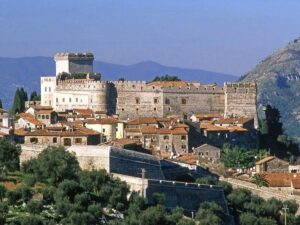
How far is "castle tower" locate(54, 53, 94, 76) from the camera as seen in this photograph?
276ft

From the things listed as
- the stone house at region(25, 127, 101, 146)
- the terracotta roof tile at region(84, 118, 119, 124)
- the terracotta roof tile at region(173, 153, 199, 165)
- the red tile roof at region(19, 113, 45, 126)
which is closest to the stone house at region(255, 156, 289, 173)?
the terracotta roof tile at region(173, 153, 199, 165)

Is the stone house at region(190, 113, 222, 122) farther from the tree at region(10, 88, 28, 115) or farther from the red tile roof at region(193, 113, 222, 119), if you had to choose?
the tree at region(10, 88, 28, 115)

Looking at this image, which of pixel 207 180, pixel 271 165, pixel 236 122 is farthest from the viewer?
pixel 236 122

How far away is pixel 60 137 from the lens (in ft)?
213

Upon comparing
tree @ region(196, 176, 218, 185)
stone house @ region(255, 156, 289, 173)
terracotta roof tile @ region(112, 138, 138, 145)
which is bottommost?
tree @ region(196, 176, 218, 185)

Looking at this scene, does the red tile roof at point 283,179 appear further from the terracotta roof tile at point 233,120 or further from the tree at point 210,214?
the terracotta roof tile at point 233,120

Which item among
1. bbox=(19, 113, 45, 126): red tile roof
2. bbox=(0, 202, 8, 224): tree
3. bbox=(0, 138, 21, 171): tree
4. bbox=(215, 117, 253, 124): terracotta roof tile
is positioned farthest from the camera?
bbox=(215, 117, 253, 124): terracotta roof tile

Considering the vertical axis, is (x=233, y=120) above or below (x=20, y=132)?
above

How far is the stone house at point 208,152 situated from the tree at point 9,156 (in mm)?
13869

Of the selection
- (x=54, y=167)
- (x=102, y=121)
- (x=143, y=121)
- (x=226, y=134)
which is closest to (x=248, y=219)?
(x=54, y=167)

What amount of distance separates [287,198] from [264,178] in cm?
278

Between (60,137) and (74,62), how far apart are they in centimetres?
2039

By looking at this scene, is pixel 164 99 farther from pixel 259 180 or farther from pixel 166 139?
pixel 259 180

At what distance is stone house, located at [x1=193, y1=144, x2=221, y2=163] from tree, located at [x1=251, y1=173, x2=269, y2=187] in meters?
4.40
